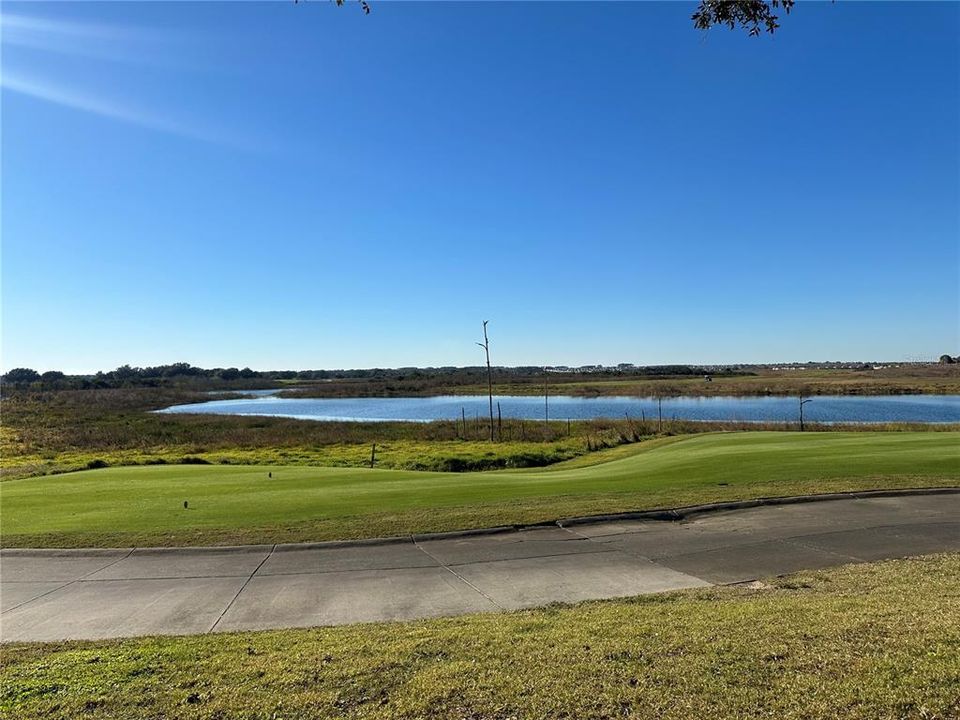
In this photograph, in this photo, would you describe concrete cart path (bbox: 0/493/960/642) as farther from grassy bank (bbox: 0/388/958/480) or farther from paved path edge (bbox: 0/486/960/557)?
grassy bank (bbox: 0/388/958/480)

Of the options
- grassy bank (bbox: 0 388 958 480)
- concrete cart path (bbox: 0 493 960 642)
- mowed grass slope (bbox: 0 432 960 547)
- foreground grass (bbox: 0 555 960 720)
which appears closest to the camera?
foreground grass (bbox: 0 555 960 720)

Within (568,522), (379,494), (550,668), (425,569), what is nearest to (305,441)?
(379,494)

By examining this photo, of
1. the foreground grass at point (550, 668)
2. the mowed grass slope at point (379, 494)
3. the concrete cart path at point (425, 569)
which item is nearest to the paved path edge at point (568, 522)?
the concrete cart path at point (425, 569)

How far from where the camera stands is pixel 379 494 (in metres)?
15.1

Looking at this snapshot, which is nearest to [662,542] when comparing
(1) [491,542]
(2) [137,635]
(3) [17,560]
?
(1) [491,542]

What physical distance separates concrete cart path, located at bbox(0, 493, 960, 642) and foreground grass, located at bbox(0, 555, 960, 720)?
1075mm

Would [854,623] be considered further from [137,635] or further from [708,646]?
[137,635]

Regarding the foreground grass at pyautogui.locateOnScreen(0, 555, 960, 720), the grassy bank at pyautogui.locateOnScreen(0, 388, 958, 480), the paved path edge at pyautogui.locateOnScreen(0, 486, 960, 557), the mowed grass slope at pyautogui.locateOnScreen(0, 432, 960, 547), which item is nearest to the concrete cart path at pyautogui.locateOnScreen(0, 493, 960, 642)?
the paved path edge at pyautogui.locateOnScreen(0, 486, 960, 557)

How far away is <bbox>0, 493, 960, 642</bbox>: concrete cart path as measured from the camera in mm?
7234

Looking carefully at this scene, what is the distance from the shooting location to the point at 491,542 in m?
10.4

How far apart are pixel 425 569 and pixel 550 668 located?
15.1 ft

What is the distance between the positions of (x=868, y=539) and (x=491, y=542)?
5.87 metres

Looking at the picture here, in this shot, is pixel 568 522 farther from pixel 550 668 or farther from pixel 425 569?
pixel 550 668

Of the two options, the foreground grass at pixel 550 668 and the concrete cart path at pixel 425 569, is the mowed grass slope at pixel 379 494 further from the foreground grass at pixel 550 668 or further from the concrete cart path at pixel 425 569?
the foreground grass at pixel 550 668
